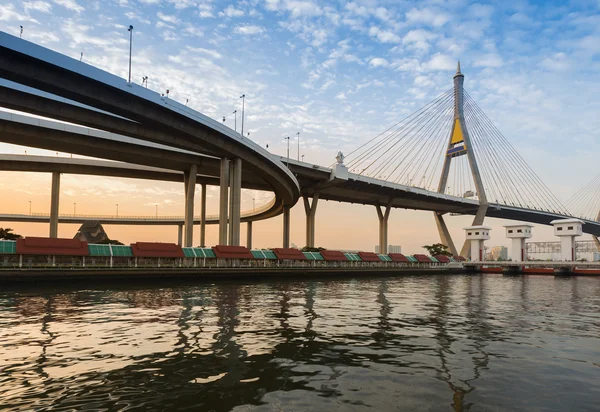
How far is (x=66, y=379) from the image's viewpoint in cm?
953

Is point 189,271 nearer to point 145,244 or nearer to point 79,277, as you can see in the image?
point 145,244

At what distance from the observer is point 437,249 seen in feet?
353

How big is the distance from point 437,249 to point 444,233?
12.0 m

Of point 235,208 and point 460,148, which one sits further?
point 460,148

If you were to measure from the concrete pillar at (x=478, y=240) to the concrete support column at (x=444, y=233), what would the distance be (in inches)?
395

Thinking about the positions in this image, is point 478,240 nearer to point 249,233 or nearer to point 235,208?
point 235,208

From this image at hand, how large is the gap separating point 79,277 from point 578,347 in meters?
36.5

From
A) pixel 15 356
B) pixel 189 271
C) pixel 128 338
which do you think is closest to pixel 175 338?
pixel 128 338

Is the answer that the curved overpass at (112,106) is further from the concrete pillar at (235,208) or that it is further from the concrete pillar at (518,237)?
the concrete pillar at (518,237)

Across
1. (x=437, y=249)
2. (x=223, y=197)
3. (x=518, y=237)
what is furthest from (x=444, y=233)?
(x=223, y=197)

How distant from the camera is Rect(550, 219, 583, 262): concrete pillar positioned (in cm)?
8569

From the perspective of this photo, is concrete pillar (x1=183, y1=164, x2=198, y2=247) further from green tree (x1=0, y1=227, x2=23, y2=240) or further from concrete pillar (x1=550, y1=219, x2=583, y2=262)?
concrete pillar (x1=550, y1=219, x2=583, y2=262)

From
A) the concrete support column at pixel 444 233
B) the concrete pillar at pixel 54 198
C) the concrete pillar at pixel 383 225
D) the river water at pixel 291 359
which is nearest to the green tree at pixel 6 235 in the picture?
the concrete pillar at pixel 54 198

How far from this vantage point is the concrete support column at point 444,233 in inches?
4434
